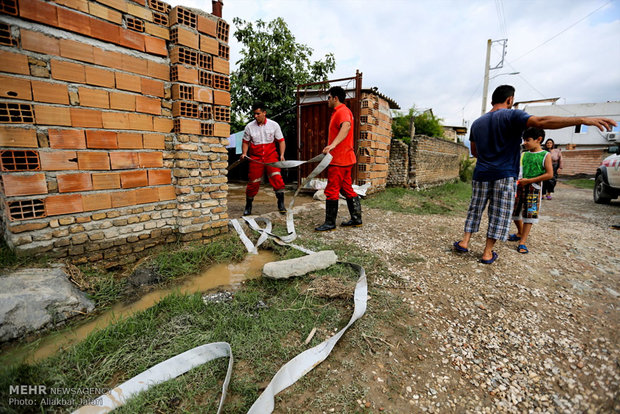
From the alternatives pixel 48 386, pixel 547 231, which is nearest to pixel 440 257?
pixel 547 231

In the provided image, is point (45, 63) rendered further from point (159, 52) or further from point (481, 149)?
point (481, 149)

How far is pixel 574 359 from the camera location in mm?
1655

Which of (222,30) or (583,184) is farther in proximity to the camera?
(583,184)

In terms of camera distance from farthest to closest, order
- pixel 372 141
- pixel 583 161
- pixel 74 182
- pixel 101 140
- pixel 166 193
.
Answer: pixel 583 161
pixel 372 141
pixel 166 193
pixel 101 140
pixel 74 182

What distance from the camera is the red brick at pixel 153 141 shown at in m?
2.86

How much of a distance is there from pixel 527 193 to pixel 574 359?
2.38m

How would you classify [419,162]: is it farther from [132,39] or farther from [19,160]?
[19,160]

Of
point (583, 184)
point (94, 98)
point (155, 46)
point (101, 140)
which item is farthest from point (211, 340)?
point (583, 184)

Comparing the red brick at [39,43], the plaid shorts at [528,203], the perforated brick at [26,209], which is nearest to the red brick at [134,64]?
the red brick at [39,43]

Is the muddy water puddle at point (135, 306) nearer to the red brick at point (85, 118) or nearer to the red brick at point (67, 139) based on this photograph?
the red brick at point (67, 139)

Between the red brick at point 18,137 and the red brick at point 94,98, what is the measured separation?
0.46m

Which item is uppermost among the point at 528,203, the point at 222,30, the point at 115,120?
the point at 222,30

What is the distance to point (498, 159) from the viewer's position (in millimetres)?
2822

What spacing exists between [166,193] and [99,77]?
1.22 metres
